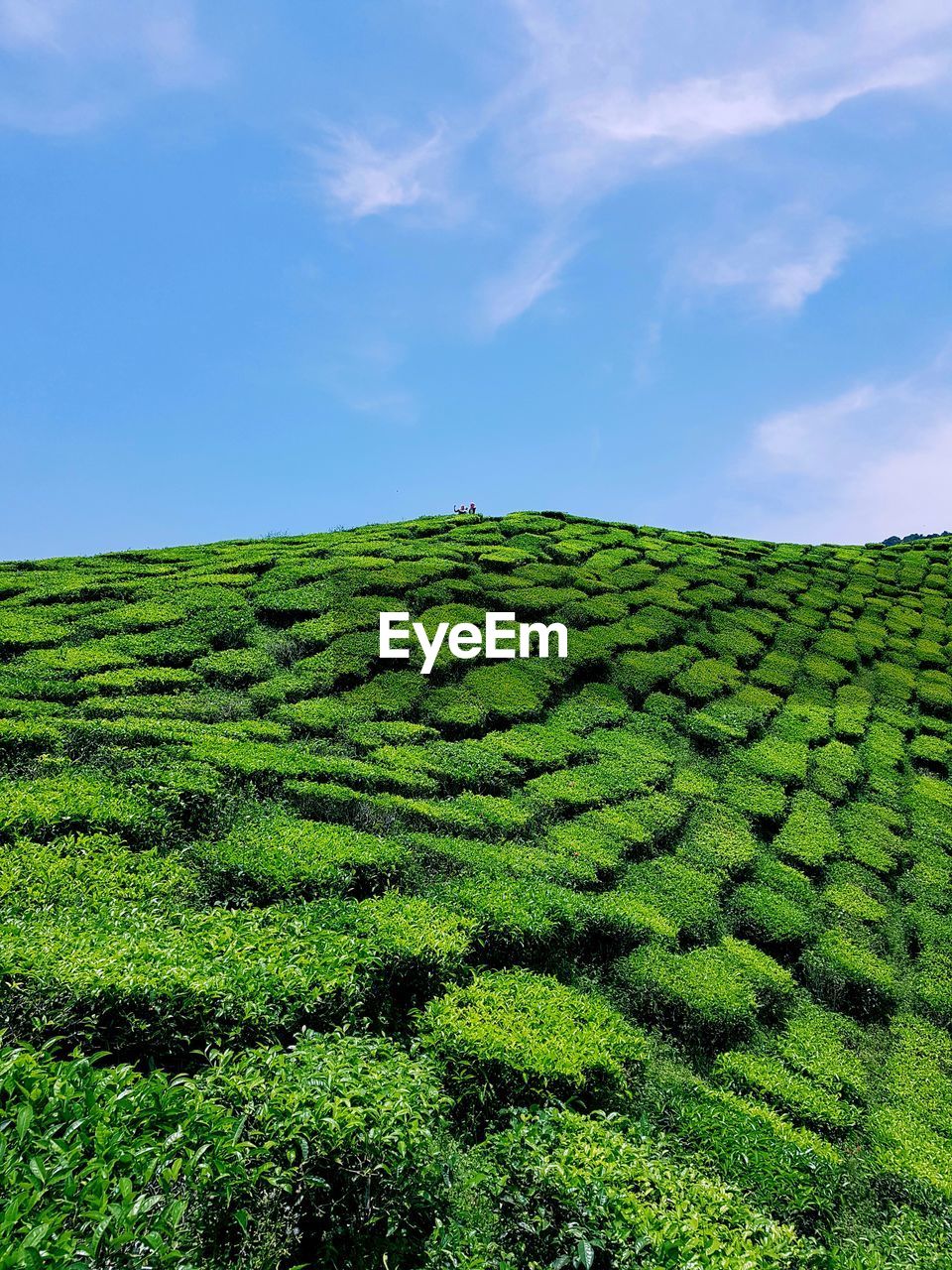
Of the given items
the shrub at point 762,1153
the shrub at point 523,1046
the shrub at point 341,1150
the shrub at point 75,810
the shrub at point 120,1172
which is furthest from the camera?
the shrub at point 75,810

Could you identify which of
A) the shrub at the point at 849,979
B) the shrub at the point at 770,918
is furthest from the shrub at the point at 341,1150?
the shrub at the point at 849,979

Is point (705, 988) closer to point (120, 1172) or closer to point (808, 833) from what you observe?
point (808, 833)

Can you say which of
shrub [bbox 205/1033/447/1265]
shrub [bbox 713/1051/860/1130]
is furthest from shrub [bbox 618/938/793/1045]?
shrub [bbox 205/1033/447/1265]

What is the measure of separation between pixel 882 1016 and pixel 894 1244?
3.19 meters

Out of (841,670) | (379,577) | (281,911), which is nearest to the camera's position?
(281,911)

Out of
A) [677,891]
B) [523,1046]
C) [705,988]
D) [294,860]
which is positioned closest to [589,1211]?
[523,1046]

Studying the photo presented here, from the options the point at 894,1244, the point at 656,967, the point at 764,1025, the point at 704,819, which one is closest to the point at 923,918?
the point at 704,819

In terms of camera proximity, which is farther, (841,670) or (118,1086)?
(841,670)

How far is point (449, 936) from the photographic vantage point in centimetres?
550

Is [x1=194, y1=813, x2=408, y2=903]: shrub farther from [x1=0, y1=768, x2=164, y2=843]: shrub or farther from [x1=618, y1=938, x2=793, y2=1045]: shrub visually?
[x1=618, y1=938, x2=793, y2=1045]: shrub

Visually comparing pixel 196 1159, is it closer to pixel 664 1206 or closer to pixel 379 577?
pixel 664 1206

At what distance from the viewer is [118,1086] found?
9.84 feet

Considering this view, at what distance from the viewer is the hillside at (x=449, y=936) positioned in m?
3.17

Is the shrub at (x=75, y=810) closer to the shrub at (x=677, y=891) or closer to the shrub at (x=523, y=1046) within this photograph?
the shrub at (x=523, y=1046)
